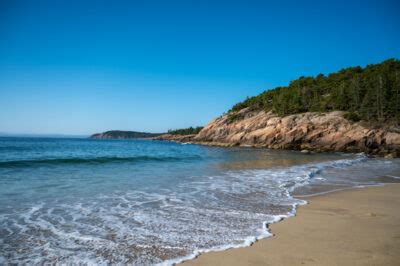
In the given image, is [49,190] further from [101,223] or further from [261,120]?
[261,120]

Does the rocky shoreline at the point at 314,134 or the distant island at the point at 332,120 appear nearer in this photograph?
the rocky shoreline at the point at 314,134

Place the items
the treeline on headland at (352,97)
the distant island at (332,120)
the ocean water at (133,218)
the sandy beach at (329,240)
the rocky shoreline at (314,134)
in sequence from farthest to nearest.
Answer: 1. the treeline on headland at (352,97)
2. the distant island at (332,120)
3. the rocky shoreline at (314,134)
4. the ocean water at (133,218)
5. the sandy beach at (329,240)

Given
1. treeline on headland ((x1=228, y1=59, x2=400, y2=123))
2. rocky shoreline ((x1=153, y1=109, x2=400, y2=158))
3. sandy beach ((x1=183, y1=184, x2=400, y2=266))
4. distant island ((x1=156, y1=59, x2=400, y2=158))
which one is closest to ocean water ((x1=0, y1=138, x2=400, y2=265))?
sandy beach ((x1=183, y1=184, x2=400, y2=266))

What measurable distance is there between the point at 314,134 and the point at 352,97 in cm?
1714

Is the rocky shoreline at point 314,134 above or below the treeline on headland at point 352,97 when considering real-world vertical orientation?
below

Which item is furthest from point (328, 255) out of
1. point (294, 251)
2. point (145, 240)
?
point (145, 240)

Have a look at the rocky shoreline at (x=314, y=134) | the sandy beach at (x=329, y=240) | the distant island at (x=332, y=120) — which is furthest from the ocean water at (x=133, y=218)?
the distant island at (x=332, y=120)

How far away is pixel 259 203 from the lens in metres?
9.06

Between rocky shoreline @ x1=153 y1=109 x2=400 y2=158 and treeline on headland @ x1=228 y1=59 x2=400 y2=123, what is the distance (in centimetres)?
404

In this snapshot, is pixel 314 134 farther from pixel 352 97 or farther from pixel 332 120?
pixel 352 97

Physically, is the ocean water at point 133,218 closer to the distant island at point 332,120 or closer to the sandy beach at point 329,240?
the sandy beach at point 329,240

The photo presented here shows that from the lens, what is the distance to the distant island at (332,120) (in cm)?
4416

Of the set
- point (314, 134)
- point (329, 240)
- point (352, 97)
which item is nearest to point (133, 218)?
point (329, 240)

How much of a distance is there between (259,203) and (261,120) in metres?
60.6
